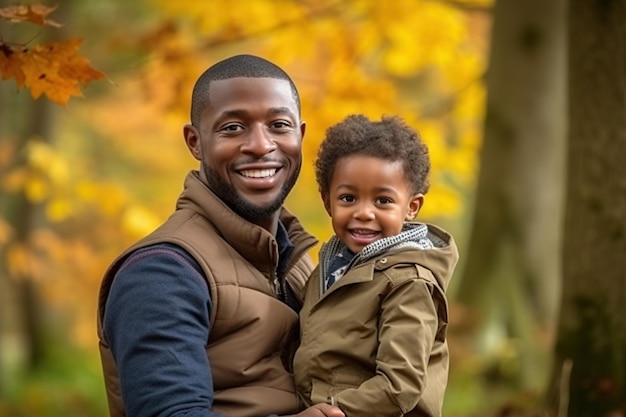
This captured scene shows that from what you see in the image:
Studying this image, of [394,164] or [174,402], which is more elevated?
[394,164]

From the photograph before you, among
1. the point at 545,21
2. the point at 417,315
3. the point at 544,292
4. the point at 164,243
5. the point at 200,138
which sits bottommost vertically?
the point at 544,292

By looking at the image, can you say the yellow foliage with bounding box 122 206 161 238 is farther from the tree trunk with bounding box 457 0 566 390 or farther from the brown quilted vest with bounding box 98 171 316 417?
the brown quilted vest with bounding box 98 171 316 417

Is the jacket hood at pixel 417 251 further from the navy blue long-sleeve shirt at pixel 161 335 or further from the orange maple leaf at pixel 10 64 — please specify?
the orange maple leaf at pixel 10 64

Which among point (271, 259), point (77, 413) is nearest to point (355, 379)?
point (271, 259)

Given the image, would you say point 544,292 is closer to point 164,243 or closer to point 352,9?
point 352,9

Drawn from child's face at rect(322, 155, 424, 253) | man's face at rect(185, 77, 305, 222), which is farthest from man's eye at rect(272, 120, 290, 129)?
child's face at rect(322, 155, 424, 253)

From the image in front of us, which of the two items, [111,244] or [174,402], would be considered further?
[111,244]

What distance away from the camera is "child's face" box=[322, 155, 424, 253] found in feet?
10.9

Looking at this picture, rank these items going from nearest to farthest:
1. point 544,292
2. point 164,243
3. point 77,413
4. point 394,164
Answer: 1. point 164,243
2. point 394,164
3. point 544,292
4. point 77,413

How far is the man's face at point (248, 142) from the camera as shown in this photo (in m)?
3.38

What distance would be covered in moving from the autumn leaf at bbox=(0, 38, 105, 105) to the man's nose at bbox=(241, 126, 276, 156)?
2.47 feet

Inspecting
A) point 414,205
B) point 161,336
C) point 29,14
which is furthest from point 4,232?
point 161,336

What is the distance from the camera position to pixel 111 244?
1919 centimetres

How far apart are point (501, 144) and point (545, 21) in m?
1.07
